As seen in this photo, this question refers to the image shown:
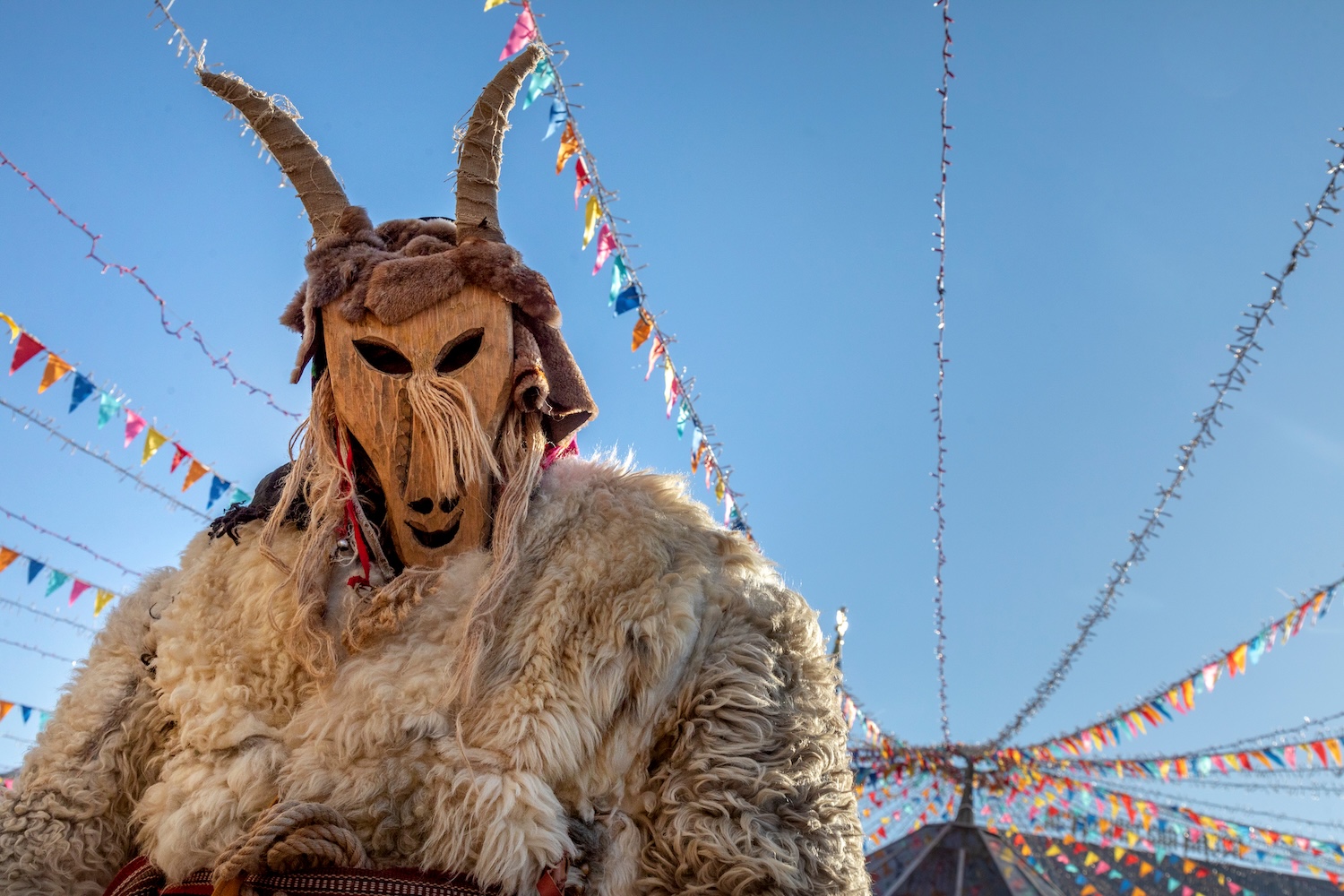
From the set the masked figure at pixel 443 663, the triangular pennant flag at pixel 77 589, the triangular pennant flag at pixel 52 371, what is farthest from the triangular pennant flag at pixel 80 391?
the masked figure at pixel 443 663

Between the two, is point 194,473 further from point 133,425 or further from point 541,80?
point 541,80

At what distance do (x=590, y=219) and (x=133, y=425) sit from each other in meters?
3.27

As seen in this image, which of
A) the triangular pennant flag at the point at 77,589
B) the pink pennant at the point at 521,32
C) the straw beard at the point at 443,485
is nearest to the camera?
the straw beard at the point at 443,485

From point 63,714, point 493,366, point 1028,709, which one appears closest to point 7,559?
point 63,714

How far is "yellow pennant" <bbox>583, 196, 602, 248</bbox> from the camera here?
150 inches

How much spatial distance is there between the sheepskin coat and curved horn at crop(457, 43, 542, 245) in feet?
1.80

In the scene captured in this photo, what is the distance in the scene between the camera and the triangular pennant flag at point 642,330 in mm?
4000

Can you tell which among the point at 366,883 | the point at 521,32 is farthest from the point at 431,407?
the point at 521,32

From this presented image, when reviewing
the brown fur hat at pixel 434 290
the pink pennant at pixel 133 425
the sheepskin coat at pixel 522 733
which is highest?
the pink pennant at pixel 133 425

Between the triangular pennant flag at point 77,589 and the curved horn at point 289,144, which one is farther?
the triangular pennant flag at point 77,589

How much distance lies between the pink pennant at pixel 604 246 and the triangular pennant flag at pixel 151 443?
3.19m

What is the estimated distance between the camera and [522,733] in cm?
129

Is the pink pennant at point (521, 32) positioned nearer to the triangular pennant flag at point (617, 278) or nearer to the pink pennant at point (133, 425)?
the triangular pennant flag at point (617, 278)

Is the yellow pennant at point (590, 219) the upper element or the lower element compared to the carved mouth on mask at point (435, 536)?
upper
